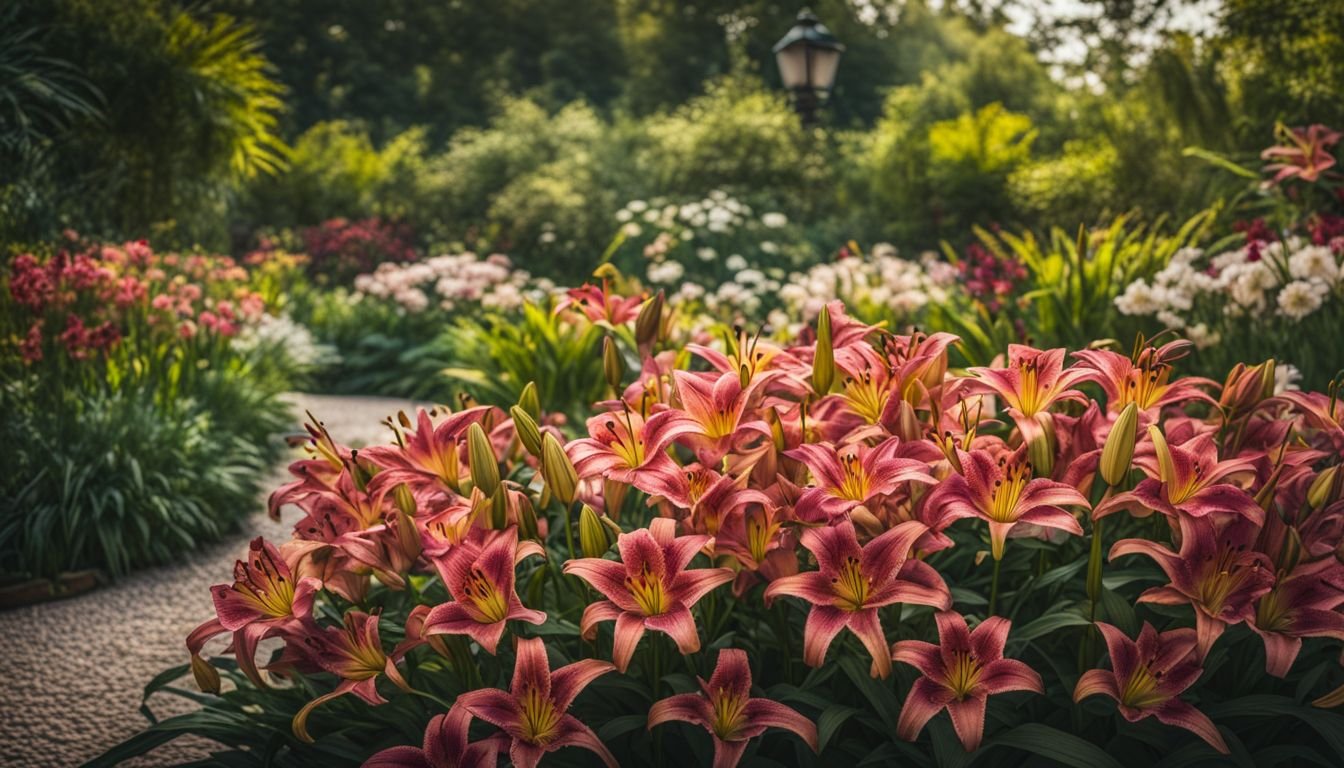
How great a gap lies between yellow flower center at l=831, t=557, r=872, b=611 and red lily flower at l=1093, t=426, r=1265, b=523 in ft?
1.03

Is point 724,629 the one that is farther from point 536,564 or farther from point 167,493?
point 167,493

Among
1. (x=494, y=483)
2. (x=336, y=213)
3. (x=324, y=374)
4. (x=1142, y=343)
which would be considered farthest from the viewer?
(x=336, y=213)

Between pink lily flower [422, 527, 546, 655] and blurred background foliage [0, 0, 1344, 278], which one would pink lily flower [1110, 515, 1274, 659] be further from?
blurred background foliage [0, 0, 1344, 278]

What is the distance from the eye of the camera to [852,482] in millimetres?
1273

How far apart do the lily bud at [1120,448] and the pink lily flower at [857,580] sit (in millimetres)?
257

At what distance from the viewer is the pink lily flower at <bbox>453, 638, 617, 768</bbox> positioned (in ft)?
3.74

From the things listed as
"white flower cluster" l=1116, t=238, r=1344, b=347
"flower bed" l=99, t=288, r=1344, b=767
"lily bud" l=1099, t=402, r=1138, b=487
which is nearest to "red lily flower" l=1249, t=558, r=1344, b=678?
"flower bed" l=99, t=288, r=1344, b=767

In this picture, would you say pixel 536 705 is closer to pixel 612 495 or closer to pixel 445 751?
pixel 445 751

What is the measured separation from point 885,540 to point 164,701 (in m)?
2.18

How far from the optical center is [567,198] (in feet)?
37.2

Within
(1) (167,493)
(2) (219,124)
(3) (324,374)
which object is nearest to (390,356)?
(3) (324,374)

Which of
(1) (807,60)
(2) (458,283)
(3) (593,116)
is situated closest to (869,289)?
(1) (807,60)

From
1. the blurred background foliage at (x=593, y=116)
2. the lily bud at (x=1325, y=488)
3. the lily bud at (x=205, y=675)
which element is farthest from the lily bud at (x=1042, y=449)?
the blurred background foliage at (x=593, y=116)

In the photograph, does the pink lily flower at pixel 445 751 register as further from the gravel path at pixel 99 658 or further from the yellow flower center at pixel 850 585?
the gravel path at pixel 99 658
